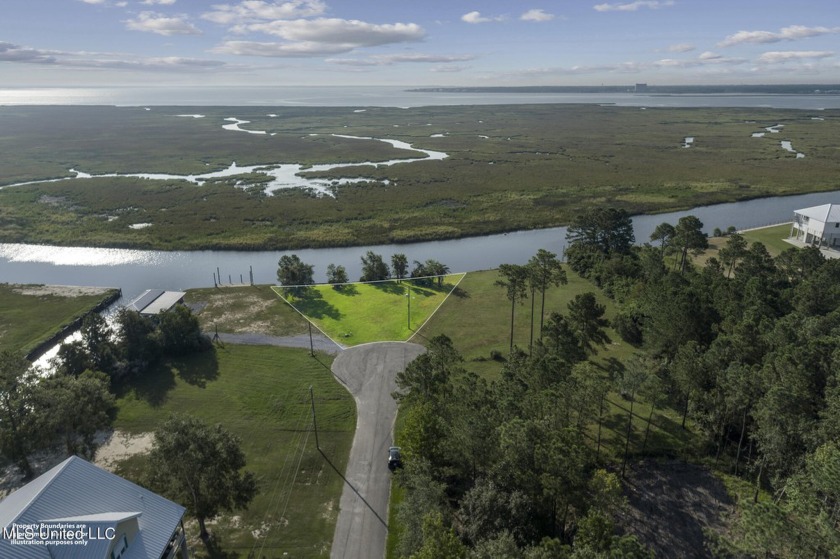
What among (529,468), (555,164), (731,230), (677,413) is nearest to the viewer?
(529,468)

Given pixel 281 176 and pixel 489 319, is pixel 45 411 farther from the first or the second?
pixel 281 176

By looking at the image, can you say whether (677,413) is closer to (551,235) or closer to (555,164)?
(551,235)

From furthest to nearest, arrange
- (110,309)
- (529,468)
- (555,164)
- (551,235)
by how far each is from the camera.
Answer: (555,164), (551,235), (110,309), (529,468)

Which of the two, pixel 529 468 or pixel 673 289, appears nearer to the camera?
pixel 529 468

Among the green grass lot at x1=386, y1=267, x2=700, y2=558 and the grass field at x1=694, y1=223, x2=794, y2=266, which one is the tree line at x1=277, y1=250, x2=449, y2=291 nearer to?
the green grass lot at x1=386, y1=267, x2=700, y2=558

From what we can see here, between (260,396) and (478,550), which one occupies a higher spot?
(478,550)

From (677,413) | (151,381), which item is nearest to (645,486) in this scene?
(677,413)

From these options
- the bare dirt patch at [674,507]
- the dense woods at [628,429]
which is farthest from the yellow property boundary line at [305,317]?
the bare dirt patch at [674,507]
